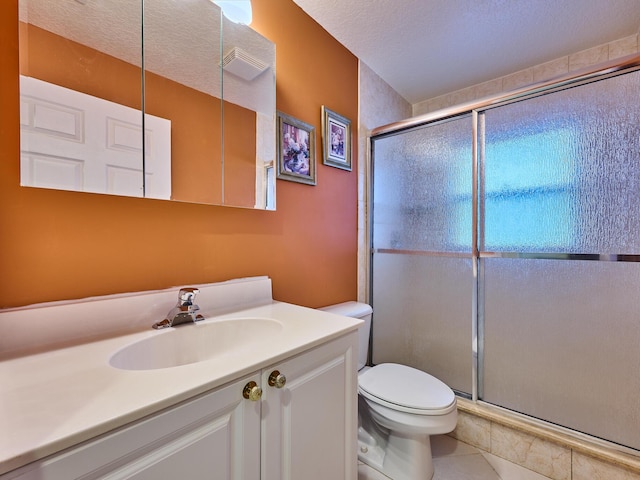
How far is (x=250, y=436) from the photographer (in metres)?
0.64

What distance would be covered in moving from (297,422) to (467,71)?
2327 millimetres

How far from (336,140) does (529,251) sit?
116cm

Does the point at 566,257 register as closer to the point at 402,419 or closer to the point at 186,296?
the point at 402,419

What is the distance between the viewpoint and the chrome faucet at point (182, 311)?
895 millimetres

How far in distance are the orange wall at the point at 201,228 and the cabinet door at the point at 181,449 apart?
21.1 inches

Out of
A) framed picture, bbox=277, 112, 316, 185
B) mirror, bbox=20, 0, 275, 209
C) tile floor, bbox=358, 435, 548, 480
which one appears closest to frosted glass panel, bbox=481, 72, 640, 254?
framed picture, bbox=277, 112, 316, 185

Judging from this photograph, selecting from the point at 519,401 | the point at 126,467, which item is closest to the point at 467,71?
the point at 519,401

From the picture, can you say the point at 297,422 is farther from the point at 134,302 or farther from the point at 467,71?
the point at 467,71

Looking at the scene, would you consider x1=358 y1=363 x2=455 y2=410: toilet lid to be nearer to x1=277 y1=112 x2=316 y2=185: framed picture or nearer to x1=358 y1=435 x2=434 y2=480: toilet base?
x1=358 y1=435 x2=434 y2=480: toilet base

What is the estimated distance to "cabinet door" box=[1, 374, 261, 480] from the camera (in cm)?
42

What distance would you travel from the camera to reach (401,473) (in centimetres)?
127

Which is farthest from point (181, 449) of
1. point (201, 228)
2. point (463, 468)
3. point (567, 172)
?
point (567, 172)

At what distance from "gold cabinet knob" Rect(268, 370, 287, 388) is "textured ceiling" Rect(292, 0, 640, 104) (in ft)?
5.51

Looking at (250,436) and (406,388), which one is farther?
(406,388)
